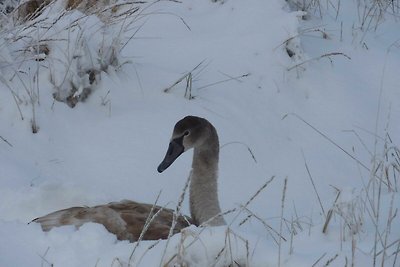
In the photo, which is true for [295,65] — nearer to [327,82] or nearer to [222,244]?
[327,82]

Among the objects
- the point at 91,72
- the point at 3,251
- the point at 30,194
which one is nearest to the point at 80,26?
the point at 91,72

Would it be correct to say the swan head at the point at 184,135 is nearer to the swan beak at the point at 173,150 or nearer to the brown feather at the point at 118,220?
the swan beak at the point at 173,150

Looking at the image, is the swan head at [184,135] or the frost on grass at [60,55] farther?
the frost on grass at [60,55]

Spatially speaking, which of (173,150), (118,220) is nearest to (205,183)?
(173,150)

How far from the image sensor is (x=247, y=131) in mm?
6426

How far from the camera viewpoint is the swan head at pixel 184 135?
510 cm

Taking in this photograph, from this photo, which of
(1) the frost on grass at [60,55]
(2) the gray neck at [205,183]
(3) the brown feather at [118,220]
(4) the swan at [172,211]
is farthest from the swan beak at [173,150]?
(1) the frost on grass at [60,55]

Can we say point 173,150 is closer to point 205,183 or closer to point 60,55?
point 205,183

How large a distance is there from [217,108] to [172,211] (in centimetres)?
169

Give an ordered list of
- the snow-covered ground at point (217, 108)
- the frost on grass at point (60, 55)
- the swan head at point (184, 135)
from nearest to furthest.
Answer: the swan head at point (184, 135) < the snow-covered ground at point (217, 108) < the frost on grass at point (60, 55)

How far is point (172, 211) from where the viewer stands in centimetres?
498

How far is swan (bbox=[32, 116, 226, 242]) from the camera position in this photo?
4.47m

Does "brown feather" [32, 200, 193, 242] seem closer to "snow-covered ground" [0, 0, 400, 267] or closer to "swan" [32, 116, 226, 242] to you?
"swan" [32, 116, 226, 242]

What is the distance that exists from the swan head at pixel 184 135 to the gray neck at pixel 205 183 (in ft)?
0.33
